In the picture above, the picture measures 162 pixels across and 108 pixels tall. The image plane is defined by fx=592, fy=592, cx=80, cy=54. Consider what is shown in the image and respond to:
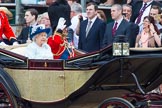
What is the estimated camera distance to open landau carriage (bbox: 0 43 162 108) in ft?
22.1

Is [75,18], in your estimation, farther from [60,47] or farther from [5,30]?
[60,47]

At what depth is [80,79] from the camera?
22.8 ft

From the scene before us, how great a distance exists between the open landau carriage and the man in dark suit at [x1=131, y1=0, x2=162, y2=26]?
→ 7.58 ft

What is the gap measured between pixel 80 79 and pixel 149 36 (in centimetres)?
190

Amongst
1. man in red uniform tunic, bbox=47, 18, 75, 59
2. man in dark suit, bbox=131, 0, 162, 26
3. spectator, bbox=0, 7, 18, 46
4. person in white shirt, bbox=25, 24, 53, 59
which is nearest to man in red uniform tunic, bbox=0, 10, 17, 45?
spectator, bbox=0, 7, 18, 46

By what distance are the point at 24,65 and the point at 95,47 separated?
7.32 ft

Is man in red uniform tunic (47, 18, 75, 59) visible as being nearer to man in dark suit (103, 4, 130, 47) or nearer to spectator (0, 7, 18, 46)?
man in dark suit (103, 4, 130, 47)

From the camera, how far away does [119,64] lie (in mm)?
6770

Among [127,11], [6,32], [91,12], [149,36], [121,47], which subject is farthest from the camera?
[127,11]

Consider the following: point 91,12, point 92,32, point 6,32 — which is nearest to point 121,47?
point 92,32

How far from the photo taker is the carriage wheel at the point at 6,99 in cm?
714

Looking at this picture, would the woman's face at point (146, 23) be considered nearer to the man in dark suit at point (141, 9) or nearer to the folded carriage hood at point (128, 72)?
the man in dark suit at point (141, 9)

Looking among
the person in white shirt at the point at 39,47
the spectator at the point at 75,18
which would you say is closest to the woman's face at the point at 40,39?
the person in white shirt at the point at 39,47

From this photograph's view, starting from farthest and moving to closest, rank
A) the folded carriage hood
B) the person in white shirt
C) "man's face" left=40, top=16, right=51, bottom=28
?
"man's face" left=40, top=16, right=51, bottom=28 → the person in white shirt → the folded carriage hood
